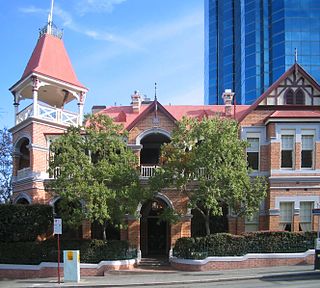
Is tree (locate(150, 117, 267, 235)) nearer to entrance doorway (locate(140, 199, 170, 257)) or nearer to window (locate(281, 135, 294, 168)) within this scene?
window (locate(281, 135, 294, 168))

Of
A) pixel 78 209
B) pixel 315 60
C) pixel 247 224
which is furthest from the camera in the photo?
pixel 315 60

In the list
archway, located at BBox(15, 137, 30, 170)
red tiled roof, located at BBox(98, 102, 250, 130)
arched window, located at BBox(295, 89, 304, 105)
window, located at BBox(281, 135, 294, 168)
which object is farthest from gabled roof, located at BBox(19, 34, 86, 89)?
arched window, located at BBox(295, 89, 304, 105)

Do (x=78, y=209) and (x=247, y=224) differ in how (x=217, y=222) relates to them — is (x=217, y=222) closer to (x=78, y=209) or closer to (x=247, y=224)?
(x=247, y=224)

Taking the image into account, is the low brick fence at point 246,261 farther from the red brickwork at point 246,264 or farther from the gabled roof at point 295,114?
the gabled roof at point 295,114

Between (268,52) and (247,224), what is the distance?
2510 inches

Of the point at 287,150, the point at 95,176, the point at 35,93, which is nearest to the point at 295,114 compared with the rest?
the point at 287,150

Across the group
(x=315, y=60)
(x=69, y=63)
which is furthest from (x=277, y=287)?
(x=315, y=60)

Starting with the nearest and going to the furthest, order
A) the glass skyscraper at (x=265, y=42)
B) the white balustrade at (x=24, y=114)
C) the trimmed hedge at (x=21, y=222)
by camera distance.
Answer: the trimmed hedge at (x=21, y=222), the white balustrade at (x=24, y=114), the glass skyscraper at (x=265, y=42)

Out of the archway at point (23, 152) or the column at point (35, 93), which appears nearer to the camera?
the column at point (35, 93)

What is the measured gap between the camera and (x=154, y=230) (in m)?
30.4

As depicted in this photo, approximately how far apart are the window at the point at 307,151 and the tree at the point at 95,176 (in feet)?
31.9

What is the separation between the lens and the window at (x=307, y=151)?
27.9 metres

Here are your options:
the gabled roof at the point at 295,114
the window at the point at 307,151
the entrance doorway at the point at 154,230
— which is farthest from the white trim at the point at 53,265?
the gabled roof at the point at 295,114

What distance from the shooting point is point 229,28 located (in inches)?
3962
